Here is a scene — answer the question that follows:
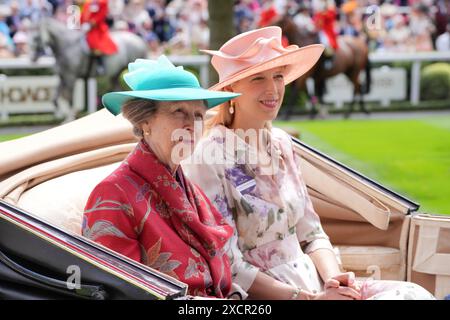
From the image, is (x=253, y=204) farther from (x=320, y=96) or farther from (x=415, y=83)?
(x=415, y=83)

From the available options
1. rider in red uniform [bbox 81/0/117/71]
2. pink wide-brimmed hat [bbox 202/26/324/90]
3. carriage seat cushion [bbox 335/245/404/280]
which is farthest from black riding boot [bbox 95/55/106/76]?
pink wide-brimmed hat [bbox 202/26/324/90]

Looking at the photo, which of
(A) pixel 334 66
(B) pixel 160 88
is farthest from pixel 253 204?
(A) pixel 334 66

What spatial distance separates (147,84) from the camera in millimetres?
2979

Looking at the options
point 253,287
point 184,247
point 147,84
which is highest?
point 147,84

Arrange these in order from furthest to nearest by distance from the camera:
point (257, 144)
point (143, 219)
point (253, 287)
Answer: point (257, 144) < point (253, 287) < point (143, 219)

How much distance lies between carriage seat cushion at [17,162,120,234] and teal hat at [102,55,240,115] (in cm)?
44

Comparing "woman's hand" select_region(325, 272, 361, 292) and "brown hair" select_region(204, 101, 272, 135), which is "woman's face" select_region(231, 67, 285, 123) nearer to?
"brown hair" select_region(204, 101, 272, 135)

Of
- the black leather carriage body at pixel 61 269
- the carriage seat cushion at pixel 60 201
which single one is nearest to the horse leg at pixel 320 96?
the carriage seat cushion at pixel 60 201

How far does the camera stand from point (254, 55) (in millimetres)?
3475

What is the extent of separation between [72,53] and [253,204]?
457 inches

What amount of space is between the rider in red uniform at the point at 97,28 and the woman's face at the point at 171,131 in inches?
461

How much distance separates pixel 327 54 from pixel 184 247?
13346 millimetres

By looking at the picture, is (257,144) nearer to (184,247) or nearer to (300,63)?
(300,63)

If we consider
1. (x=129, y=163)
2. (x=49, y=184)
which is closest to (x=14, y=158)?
(x=49, y=184)
